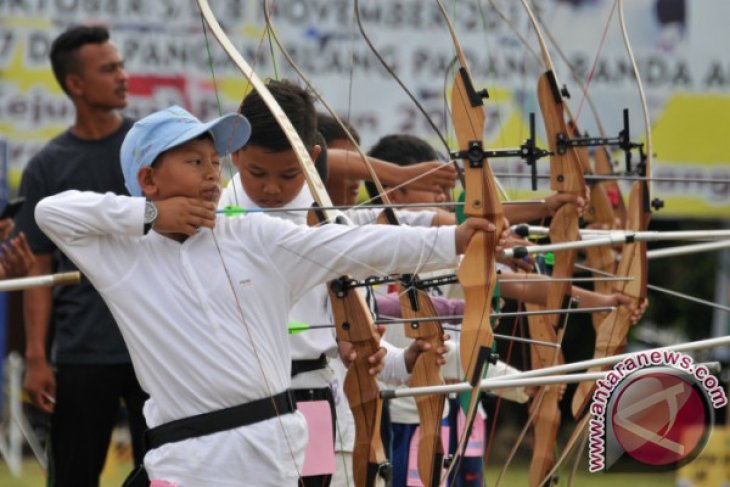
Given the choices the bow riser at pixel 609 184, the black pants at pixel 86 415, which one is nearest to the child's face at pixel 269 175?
the black pants at pixel 86 415

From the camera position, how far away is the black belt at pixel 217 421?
12.1 feet

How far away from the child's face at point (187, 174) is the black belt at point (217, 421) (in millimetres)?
470

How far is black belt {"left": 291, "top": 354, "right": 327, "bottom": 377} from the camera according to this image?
4559 mm

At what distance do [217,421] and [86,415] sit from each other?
2065 mm

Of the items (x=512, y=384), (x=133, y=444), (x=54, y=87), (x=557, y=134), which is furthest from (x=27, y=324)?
(x=54, y=87)

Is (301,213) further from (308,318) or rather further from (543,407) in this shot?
(543,407)

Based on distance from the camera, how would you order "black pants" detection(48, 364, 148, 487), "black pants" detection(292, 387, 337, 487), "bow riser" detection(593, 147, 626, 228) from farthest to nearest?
"bow riser" detection(593, 147, 626, 228)
"black pants" detection(48, 364, 148, 487)
"black pants" detection(292, 387, 337, 487)

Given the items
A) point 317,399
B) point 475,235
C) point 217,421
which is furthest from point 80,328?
point 475,235

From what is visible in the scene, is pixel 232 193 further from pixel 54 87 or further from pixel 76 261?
pixel 54 87

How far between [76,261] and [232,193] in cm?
94

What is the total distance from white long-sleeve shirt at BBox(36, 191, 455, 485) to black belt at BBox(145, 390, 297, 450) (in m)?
0.02

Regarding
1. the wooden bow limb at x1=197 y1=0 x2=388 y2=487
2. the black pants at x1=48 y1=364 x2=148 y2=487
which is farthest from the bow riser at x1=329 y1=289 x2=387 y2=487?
the black pants at x1=48 y1=364 x2=148 y2=487

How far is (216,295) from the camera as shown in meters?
3.73

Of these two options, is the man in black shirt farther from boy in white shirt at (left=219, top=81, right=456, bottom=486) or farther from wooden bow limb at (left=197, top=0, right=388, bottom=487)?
wooden bow limb at (left=197, top=0, right=388, bottom=487)
